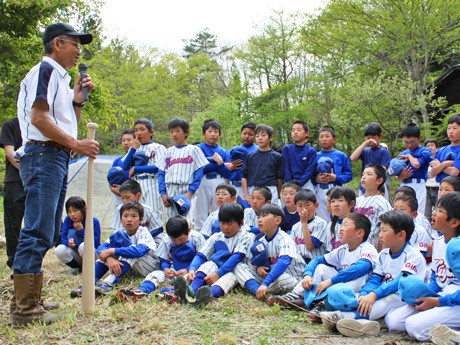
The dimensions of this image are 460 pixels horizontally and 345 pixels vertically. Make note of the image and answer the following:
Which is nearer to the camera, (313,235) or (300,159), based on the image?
(313,235)

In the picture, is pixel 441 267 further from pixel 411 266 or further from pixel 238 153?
pixel 238 153

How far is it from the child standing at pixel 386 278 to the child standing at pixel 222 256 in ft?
4.13

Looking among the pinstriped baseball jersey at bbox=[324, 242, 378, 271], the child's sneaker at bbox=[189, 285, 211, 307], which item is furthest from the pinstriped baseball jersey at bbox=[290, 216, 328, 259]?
the child's sneaker at bbox=[189, 285, 211, 307]

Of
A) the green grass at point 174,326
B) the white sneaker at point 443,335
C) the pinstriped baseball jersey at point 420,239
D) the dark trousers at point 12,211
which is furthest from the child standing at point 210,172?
the white sneaker at point 443,335

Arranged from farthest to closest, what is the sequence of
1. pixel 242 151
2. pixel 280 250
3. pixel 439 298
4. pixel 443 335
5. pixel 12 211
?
pixel 242 151 → pixel 12 211 → pixel 280 250 → pixel 439 298 → pixel 443 335

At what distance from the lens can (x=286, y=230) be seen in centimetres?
561

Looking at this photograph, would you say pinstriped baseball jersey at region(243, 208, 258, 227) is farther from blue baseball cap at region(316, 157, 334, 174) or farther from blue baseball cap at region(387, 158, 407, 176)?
blue baseball cap at region(387, 158, 407, 176)

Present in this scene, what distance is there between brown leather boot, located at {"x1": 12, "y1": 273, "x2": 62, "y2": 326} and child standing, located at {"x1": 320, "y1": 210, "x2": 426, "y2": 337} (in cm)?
209

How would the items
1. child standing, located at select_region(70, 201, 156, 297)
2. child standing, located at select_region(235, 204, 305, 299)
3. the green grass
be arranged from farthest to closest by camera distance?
child standing, located at select_region(70, 201, 156, 297) < child standing, located at select_region(235, 204, 305, 299) < the green grass

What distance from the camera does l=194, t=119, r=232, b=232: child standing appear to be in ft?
21.6

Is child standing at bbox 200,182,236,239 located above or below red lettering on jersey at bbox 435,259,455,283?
above

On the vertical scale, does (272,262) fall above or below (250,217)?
below

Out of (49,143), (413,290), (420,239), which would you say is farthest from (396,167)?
(49,143)

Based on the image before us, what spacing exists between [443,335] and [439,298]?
0.36 m
